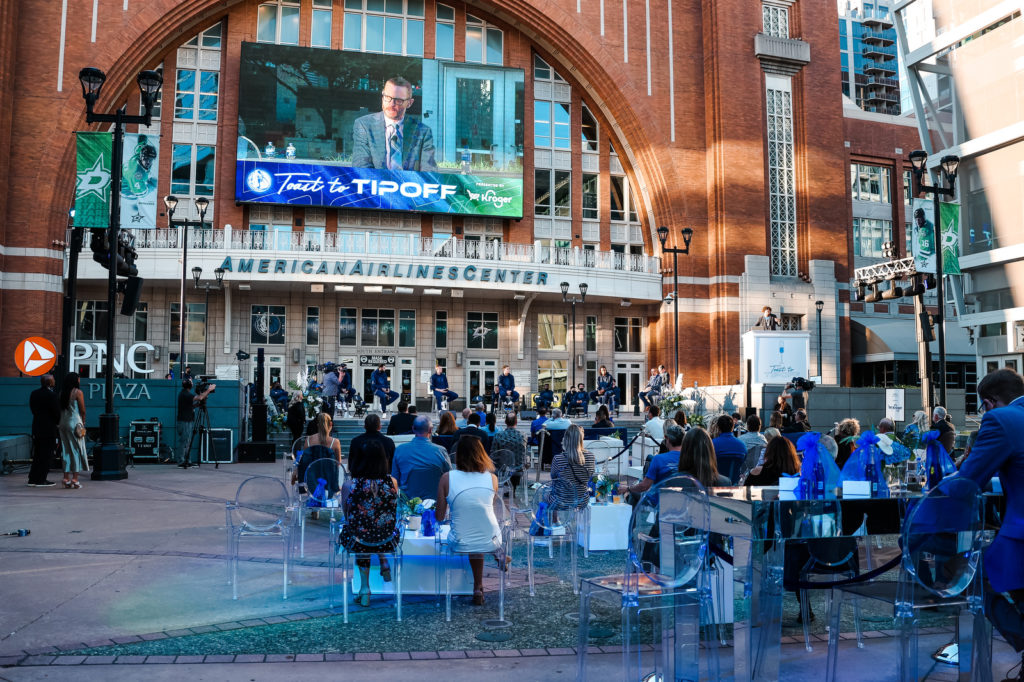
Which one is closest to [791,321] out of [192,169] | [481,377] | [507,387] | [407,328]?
[481,377]

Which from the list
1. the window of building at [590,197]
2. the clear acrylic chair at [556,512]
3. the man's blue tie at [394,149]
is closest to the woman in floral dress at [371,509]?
the clear acrylic chair at [556,512]

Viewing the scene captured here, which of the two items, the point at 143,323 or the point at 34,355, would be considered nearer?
the point at 34,355

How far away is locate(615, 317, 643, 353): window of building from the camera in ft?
131

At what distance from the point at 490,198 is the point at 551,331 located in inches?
263

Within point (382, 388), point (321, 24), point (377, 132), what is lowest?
point (382, 388)

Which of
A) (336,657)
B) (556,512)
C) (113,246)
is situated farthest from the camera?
(113,246)

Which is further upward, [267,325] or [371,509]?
[267,325]

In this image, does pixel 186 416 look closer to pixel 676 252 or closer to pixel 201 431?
pixel 201 431

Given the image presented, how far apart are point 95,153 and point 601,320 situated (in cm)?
2683

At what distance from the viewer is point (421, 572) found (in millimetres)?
7316

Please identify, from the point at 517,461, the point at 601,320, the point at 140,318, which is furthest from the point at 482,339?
the point at 517,461

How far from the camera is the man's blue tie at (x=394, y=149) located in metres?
36.8

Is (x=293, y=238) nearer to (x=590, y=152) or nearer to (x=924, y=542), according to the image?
(x=590, y=152)

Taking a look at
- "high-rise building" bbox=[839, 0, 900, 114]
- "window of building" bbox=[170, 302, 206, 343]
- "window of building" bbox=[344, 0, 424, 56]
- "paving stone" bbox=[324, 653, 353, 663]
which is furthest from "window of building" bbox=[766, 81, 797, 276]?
"high-rise building" bbox=[839, 0, 900, 114]
